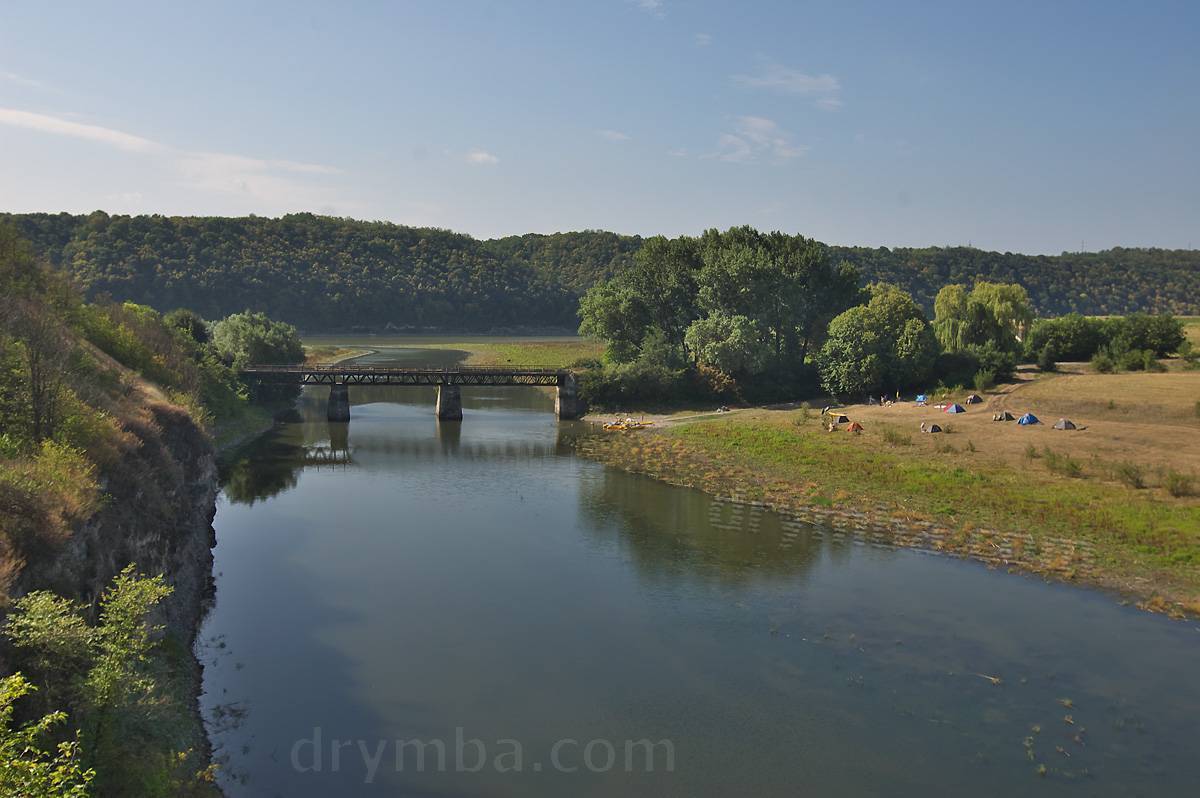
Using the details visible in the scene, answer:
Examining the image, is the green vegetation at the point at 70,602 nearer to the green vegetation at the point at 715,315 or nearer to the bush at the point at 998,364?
the green vegetation at the point at 715,315

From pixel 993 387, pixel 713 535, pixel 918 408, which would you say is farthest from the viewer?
pixel 993 387

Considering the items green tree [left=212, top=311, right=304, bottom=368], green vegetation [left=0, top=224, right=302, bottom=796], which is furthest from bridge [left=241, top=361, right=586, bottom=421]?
green vegetation [left=0, top=224, right=302, bottom=796]

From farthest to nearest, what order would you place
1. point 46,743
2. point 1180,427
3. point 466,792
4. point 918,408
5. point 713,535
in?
point 918,408, point 1180,427, point 713,535, point 466,792, point 46,743

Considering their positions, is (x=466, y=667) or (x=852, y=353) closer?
(x=466, y=667)

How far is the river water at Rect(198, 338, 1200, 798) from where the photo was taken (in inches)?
944

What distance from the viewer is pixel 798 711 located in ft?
88.9

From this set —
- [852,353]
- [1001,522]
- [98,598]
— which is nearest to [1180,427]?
[1001,522]

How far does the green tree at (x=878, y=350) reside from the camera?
305 feet

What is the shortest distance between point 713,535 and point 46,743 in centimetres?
3485

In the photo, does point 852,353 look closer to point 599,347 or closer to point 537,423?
point 537,423

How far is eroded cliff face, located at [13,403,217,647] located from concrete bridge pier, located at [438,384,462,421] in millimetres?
45830

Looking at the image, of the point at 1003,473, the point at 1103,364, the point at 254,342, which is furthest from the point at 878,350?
the point at 254,342

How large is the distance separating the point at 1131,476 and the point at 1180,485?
300 cm

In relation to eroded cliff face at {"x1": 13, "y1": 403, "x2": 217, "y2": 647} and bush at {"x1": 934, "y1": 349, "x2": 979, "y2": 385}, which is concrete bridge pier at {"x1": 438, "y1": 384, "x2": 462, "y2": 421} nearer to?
eroded cliff face at {"x1": 13, "y1": 403, "x2": 217, "y2": 647}
